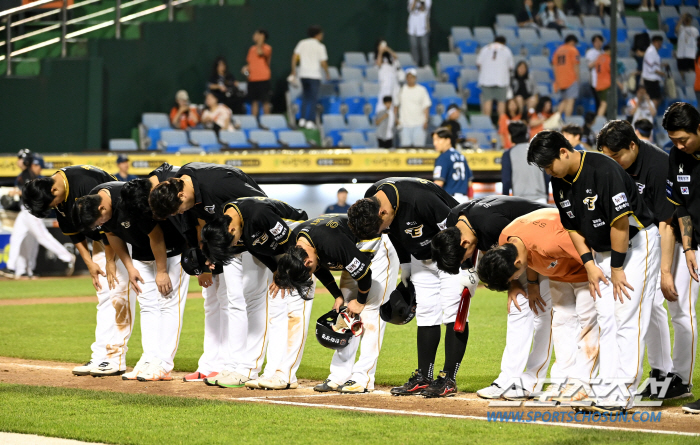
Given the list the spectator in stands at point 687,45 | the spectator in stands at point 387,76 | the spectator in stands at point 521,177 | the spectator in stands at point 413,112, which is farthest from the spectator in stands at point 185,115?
the spectator in stands at point 687,45

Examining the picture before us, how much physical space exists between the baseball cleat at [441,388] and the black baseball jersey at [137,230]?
255 centimetres

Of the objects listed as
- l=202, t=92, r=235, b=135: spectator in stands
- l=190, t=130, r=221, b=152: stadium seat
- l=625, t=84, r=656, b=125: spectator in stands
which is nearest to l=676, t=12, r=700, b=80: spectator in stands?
l=625, t=84, r=656, b=125: spectator in stands

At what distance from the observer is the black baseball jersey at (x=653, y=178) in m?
6.12

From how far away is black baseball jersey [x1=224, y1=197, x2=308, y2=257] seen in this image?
6.55 metres

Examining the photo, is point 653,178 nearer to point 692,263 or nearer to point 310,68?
point 692,263

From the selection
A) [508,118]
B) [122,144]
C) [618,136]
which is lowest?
[618,136]

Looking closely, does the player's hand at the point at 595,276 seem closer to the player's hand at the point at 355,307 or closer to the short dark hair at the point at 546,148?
the short dark hair at the point at 546,148

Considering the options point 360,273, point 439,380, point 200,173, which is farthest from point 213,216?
point 439,380

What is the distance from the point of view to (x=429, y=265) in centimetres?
658

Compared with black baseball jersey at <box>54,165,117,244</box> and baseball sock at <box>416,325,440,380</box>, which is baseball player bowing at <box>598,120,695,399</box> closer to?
baseball sock at <box>416,325,440,380</box>

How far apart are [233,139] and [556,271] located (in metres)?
13.6

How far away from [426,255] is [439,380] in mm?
931

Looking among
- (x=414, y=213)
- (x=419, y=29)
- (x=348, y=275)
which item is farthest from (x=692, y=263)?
(x=419, y=29)

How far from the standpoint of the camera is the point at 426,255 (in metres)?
6.54
